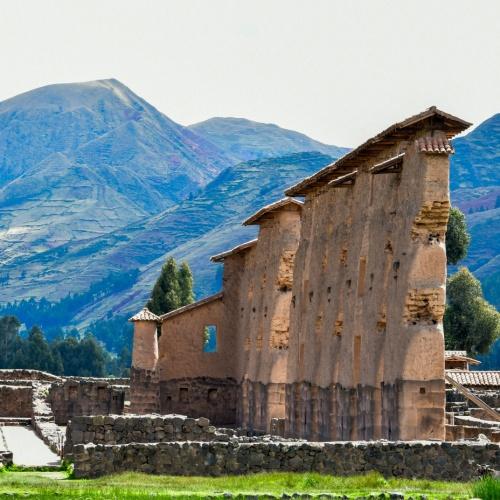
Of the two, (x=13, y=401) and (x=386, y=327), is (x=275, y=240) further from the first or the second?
(x=386, y=327)

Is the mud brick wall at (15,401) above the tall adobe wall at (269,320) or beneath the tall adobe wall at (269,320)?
beneath

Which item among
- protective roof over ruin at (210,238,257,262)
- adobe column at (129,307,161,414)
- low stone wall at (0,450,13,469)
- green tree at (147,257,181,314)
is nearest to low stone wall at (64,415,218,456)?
low stone wall at (0,450,13,469)

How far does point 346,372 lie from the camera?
150 feet

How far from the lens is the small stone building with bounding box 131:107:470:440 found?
38906mm

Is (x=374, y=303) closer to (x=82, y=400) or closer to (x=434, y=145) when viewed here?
(x=434, y=145)

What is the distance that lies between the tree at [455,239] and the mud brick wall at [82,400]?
32.0 metres

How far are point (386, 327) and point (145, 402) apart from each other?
86.5ft

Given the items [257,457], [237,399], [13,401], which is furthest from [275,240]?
[257,457]

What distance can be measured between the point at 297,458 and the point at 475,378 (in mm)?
34586

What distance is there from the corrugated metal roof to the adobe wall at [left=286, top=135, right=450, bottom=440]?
28 cm

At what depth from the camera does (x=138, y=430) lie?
33.2 meters

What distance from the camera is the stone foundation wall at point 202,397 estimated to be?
2630 inches

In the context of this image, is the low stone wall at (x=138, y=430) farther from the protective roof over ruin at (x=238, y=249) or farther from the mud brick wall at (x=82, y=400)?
the mud brick wall at (x=82, y=400)

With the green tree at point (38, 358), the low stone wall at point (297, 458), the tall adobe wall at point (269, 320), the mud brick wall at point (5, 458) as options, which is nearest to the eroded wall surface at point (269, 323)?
the tall adobe wall at point (269, 320)
